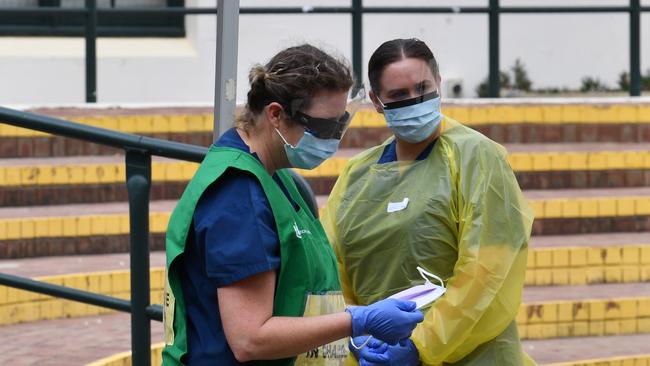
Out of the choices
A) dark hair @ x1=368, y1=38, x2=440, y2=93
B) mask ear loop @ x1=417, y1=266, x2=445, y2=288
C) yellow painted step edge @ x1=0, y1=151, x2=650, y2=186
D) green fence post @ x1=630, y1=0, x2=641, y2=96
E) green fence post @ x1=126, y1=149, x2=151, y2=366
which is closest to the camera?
→ mask ear loop @ x1=417, y1=266, x2=445, y2=288

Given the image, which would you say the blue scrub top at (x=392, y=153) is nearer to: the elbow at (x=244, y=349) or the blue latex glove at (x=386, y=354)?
the blue latex glove at (x=386, y=354)

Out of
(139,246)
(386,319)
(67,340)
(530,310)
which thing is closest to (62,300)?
(67,340)

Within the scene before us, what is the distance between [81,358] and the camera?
6277 mm

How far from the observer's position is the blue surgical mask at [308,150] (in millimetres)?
2986

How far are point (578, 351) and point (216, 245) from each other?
192 inches

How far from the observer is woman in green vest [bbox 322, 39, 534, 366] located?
3.68 meters

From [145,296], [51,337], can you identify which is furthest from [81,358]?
[145,296]

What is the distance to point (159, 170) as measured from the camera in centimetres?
887

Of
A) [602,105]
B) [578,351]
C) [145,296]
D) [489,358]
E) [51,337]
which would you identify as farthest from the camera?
[602,105]

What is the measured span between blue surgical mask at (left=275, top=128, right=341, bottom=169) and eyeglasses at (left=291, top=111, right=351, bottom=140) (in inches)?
0.4

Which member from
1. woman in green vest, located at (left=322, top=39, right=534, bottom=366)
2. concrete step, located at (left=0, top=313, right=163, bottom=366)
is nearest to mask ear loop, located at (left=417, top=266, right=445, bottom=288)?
woman in green vest, located at (left=322, top=39, right=534, bottom=366)

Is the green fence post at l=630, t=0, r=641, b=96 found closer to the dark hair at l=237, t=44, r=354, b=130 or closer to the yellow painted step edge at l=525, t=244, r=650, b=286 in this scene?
the yellow painted step edge at l=525, t=244, r=650, b=286

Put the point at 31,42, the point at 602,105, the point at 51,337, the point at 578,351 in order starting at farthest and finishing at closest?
the point at 31,42
the point at 602,105
the point at 578,351
the point at 51,337

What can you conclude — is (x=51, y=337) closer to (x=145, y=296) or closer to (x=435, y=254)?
(x=145, y=296)
